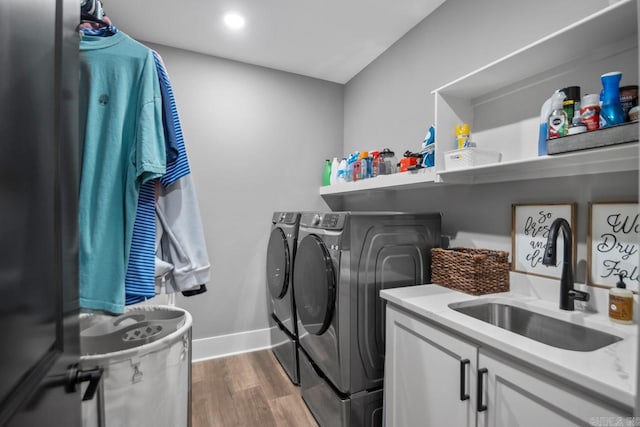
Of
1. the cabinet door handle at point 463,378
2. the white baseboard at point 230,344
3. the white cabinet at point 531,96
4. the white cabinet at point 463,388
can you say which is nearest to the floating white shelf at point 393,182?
the white cabinet at point 531,96

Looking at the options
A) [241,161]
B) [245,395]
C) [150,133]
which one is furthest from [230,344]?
[150,133]

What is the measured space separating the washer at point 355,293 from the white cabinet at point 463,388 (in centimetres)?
14

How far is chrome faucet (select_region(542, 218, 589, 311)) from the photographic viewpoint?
1.18 metres

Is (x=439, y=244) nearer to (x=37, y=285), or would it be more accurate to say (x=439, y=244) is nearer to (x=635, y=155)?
(x=635, y=155)

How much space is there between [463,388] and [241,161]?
246cm

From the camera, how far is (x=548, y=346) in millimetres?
908

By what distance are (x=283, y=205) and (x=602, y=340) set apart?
8.05 ft

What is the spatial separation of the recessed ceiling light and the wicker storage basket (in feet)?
7.06

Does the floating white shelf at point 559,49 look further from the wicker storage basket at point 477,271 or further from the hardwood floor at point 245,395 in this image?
the hardwood floor at point 245,395

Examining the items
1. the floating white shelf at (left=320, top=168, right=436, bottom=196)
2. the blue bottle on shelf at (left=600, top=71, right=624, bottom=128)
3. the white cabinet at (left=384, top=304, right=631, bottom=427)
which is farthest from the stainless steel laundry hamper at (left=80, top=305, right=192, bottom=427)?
the blue bottle on shelf at (left=600, top=71, right=624, bottom=128)

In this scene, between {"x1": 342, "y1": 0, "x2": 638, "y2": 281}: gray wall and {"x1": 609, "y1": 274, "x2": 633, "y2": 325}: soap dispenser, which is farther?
{"x1": 342, "y1": 0, "x2": 638, "y2": 281}: gray wall

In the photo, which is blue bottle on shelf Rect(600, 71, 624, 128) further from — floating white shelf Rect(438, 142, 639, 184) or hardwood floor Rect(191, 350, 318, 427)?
Answer: hardwood floor Rect(191, 350, 318, 427)

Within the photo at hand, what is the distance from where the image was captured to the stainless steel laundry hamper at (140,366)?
1.02m

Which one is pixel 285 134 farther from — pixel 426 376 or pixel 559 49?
pixel 426 376
